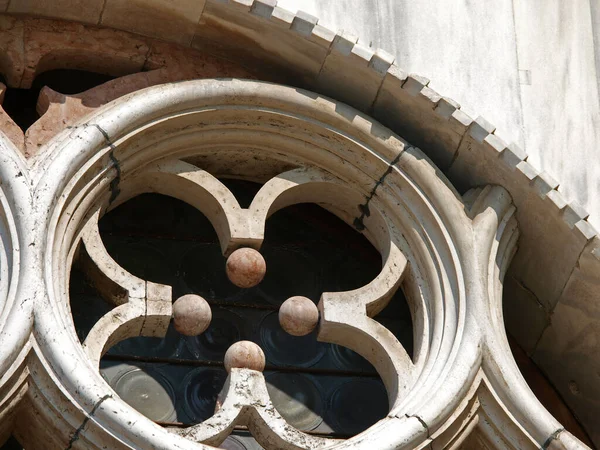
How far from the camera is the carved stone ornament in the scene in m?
6.32

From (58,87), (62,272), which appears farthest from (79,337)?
(58,87)

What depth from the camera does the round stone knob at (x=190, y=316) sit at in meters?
6.83

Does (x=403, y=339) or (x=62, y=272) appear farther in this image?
(x=403, y=339)

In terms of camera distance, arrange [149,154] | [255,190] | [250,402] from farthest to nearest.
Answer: [255,190] < [149,154] < [250,402]

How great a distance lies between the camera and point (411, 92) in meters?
7.24

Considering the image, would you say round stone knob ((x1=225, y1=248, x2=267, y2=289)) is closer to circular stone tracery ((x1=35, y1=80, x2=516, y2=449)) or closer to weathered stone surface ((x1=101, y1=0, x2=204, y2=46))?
circular stone tracery ((x1=35, y1=80, x2=516, y2=449))

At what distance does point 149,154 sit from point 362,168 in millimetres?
896

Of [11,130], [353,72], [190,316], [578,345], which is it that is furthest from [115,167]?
[578,345]

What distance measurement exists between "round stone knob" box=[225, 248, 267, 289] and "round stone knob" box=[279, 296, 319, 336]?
168 mm

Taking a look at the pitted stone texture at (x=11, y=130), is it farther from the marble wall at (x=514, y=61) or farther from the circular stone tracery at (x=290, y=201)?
the marble wall at (x=514, y=61)

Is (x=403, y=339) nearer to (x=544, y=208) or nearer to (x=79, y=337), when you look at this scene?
(x=544, y=208)

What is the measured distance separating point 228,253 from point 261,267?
183mm

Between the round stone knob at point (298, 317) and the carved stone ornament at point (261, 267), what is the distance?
7cm

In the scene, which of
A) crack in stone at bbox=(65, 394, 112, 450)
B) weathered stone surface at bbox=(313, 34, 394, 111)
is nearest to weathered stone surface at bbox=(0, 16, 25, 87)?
weathered stone surface at bbox=(313, 34, 394, 111)
